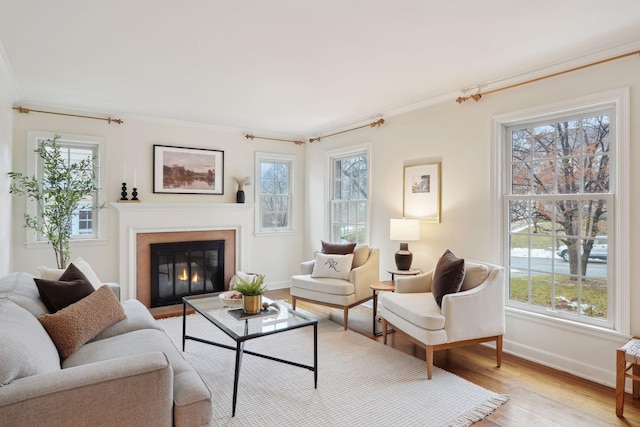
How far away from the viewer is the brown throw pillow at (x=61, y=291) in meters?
2.35

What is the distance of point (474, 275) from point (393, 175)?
5.75 feet

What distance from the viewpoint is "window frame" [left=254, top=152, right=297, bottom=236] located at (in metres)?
5.79

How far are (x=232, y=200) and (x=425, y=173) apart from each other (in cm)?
291

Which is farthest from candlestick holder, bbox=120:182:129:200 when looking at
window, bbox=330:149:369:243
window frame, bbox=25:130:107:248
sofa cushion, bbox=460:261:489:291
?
sofa cushion, bbox=460:261:489:291

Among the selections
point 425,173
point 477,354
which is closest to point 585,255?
point 477,354

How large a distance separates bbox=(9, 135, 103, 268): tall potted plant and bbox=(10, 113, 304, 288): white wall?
17 cm

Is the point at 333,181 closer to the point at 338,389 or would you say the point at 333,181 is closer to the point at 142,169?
the point at 142,169

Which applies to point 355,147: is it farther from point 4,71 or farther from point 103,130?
point 4,71

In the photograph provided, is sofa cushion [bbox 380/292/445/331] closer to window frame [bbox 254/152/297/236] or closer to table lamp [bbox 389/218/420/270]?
table lamp [bbox 389/218/420/270]

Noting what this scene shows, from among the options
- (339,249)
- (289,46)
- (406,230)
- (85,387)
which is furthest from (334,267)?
(85,387)

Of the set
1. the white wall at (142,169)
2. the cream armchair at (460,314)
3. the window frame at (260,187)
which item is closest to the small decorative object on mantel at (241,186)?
the white wall at (142,169)

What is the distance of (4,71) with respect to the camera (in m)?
3.23

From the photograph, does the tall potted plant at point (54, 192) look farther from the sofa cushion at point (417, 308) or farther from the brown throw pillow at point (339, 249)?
the sofa cushion at point (417, 308)

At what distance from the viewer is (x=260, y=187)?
5.85 m
